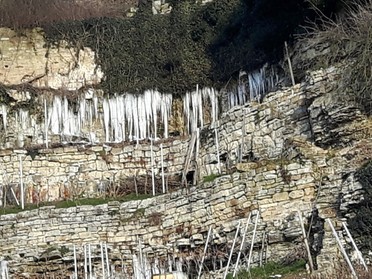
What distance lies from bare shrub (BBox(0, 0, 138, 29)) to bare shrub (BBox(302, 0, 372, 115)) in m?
10.1

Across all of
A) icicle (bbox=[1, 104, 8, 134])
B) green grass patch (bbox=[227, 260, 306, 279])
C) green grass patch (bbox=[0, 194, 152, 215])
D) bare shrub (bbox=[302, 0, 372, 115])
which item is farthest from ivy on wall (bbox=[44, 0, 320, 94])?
green grass patch (bbox=[227, 260, 306, 279])

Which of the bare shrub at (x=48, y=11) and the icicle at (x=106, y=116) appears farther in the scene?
the bare shrub at (x=48, y=11)

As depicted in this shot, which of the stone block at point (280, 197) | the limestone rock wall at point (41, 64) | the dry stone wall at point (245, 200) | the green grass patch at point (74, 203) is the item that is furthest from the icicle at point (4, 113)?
the stone block at point (280, 197)

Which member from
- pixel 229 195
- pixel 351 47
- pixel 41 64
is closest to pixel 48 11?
pixel 41 64

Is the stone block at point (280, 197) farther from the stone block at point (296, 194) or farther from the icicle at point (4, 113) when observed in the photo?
the icicle at point (4, 113)

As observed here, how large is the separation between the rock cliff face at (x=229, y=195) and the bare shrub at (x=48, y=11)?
6.72 m

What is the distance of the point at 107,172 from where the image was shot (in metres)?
18.5

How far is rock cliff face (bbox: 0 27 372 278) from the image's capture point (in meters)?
11.8

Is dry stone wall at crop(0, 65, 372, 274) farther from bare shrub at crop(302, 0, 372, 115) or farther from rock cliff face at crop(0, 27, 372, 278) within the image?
bare shrub at crop(302, 0, 372, 115)

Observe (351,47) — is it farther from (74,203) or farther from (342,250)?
(74,203)

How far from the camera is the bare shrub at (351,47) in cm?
1288

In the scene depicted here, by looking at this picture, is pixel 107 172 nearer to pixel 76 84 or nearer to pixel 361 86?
pixel 76 84

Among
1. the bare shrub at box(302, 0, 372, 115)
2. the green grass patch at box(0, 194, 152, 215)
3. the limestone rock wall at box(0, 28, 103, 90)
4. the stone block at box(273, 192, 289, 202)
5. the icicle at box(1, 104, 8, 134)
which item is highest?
the limestone rock wall at box(0, 28, 103, 90)

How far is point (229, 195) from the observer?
509 inches
